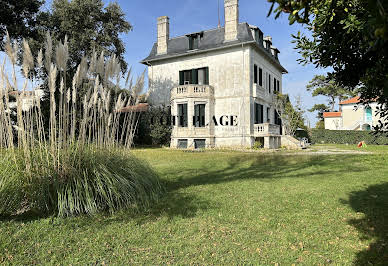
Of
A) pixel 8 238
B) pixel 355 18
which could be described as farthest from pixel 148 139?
pixel 355 18

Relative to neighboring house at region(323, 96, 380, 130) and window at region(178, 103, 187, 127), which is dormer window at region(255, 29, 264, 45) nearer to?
window at region(178, 103, 187, 127)

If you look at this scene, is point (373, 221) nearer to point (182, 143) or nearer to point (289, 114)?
point (182, 143)

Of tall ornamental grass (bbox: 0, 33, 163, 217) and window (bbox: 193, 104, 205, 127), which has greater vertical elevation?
window (bbox: 193, 104, 205, 127)

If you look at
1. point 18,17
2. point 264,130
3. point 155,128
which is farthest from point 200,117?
point 18,17

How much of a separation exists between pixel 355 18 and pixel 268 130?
706 inches

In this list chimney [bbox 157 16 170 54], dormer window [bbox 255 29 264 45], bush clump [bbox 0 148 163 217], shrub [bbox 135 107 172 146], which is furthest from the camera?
chimney [bbox 157 16 170 54]

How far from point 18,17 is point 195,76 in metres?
12.8

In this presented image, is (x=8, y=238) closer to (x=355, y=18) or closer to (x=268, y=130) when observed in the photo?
(x=355, y=18)

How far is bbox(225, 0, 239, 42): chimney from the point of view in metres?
20.1

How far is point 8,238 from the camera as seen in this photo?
309 centimetres

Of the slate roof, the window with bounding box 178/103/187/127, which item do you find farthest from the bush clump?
the slate roof

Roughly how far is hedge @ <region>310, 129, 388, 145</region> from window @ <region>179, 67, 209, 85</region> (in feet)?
48.4

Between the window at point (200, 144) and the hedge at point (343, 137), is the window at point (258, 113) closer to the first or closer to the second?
the window at point (200, 144)

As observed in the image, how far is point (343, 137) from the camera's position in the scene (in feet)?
89.5
